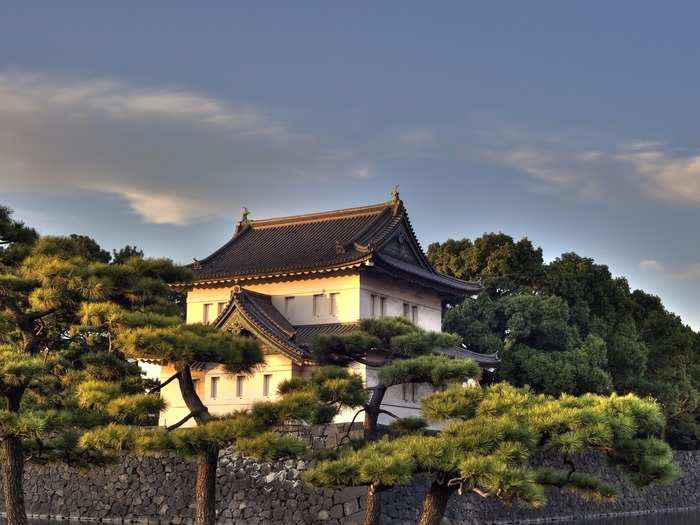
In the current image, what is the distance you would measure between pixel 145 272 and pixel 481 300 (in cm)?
2958

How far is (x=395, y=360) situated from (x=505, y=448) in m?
6.05

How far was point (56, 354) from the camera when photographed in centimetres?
2052

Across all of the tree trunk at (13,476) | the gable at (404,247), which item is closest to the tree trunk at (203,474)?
the tree trunk at (13,476)

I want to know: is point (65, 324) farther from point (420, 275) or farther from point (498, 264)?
point (498, 264)

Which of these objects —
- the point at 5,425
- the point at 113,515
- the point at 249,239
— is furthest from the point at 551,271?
the point at 5,425

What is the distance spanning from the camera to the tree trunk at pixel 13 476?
18734mm

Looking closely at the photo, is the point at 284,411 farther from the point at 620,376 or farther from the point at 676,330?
the point at 676,330

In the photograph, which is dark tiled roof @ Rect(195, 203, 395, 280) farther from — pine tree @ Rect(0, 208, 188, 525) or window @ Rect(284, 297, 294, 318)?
pine tree @ Rect(0, 208, 188, 525)

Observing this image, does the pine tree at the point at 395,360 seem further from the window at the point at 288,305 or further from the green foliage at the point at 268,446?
the window at the point at 288,305

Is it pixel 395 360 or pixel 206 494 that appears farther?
pixel 395 360

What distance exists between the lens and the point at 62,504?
33.0 meters

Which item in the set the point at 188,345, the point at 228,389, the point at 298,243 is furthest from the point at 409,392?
the point at 188,345

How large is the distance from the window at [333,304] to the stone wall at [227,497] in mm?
6756

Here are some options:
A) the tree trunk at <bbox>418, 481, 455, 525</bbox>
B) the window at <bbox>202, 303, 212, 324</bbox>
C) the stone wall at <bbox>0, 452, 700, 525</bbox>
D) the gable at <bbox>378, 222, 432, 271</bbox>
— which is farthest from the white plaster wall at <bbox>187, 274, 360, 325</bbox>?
the tree trunk at <bbox>418, 481, 455, 525</bbox>
